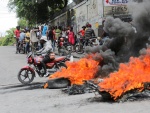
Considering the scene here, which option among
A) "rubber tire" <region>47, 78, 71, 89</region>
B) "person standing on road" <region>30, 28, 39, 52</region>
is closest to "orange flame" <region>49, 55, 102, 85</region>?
"rubber tire" <region>47, 78, 71, 89</region>

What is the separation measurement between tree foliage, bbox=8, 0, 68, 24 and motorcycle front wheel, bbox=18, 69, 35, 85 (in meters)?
21.4

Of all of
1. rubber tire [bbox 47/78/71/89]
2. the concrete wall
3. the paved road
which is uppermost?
the concrete wall

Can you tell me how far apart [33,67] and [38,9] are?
76.6 feet

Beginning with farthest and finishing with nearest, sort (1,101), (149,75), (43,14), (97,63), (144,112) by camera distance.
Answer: (43,14)
(97,63)
(1,101)
(149,75)
(144,112)

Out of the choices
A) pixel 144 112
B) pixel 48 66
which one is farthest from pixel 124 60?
pixel 144 112

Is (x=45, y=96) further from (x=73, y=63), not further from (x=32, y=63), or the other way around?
(x=32, y=63)

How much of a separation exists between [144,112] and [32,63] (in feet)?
18.5

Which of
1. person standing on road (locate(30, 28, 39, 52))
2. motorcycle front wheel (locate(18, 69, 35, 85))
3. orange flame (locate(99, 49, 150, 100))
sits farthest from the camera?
person standing on road (locate(30, 28, 39, 52))

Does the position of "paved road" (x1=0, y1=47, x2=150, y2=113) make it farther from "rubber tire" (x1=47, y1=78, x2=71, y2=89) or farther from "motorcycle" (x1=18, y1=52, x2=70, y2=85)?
"motorcycle" (x1=18, y1=52, x2=70, y2=85)

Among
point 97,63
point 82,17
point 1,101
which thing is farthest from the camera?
point 82,17

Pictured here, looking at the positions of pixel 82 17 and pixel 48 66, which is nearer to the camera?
pixel 48 66

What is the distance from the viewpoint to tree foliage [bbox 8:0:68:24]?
106ft

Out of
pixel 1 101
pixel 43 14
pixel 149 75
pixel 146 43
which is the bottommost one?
pixel 1 101

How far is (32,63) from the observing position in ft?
35.9
